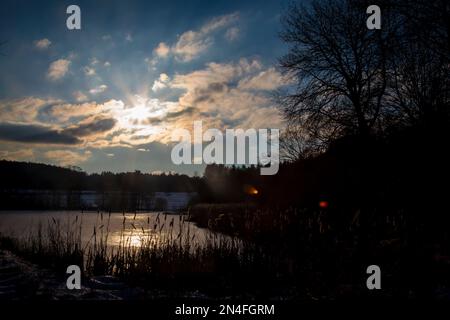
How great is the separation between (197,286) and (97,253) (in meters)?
2.12

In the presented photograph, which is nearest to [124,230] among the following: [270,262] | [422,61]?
[270,262]

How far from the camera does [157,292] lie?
5191 mm

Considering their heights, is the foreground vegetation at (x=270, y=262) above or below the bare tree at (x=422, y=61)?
below

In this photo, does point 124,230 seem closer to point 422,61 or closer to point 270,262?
point 270,262

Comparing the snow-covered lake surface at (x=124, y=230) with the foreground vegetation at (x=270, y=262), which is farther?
the snow-covered lake surface at (x=124, y=230)

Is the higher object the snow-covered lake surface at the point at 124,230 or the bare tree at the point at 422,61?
the bare tree at the point at 422,61

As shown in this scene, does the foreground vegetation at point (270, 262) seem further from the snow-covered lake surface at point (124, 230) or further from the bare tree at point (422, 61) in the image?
the bare tree at point (422, 61)

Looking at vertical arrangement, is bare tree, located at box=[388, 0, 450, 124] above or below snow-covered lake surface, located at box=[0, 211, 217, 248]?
above

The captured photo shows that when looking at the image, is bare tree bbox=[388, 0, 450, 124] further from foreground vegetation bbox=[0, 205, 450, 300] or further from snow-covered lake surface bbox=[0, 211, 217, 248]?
snow-covered lake surface bbox=[0, 211, 217, 248]

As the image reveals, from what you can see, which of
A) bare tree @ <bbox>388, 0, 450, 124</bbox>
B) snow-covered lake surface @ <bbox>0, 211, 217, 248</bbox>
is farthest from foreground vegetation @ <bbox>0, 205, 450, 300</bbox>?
bare tree @ <bbox>388, 0, 450, 124</bbox>

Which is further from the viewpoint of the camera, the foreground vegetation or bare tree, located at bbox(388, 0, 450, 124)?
bare tree, located at bbox(388, 0, 450, 124)

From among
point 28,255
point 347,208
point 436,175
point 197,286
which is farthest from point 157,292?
point 347,208

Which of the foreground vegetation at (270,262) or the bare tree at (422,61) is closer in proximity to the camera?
the foreground vegetation at (270,262)

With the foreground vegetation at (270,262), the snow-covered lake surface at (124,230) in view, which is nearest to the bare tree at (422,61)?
the foreground vegetation at (270,262)
